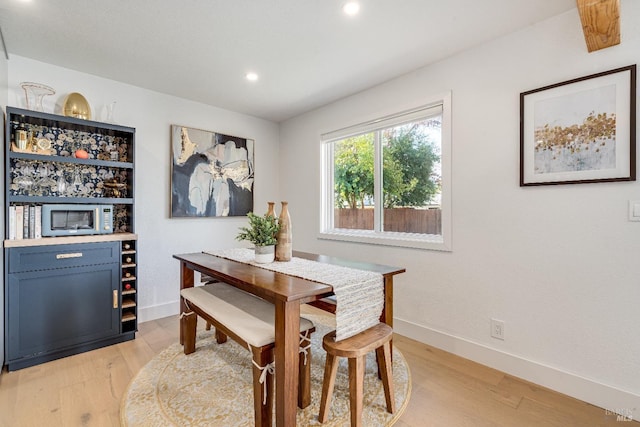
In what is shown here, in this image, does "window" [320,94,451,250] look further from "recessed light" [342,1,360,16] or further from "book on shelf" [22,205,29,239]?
"book on shelf" [22,205,29,239]

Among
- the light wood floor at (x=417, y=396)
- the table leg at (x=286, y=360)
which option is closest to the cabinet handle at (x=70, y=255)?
the light wood floor at (x=417, y=396)

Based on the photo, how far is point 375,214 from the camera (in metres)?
3.13

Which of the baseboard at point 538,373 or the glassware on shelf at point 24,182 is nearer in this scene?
the baseboard at point 538,373

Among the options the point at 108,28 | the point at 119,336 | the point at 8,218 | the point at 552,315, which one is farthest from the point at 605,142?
the point at 8,218

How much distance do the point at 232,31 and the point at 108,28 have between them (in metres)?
0.84

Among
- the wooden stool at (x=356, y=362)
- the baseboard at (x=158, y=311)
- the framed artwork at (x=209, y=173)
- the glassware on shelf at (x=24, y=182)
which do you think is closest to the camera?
the wooden stool at (x=356, y=362)

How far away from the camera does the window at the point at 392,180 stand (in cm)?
259

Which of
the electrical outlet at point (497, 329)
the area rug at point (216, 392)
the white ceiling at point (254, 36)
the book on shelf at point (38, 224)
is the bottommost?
the area rug at point (216, 392)

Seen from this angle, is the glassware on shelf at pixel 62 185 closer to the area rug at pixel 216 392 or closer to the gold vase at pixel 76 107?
the gold vase at pixel 76 107

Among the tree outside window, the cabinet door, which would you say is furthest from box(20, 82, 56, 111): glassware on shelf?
the tree outside window

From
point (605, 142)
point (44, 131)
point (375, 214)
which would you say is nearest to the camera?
point (605, 142)

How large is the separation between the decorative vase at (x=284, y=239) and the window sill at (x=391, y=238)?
1.15m

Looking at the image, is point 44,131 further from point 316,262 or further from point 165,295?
point 316,262

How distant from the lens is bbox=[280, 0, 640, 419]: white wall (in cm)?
173
